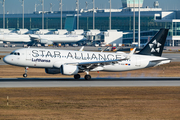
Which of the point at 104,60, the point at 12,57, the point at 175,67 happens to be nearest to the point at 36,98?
the point at 12,57

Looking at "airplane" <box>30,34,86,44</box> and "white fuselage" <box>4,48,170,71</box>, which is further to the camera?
"airplane" <box>30,34,86,44</box>

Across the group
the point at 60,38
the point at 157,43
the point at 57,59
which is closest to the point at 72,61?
the point at 57,59

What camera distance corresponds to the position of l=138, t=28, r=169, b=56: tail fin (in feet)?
171

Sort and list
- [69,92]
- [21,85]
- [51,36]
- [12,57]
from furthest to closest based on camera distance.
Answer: [51,36] < [12,57] < [21,85] < [69,92]

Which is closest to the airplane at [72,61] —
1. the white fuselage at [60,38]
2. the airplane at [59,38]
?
the airplane at [59,38]

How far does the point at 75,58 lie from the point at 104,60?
4510 millimetres

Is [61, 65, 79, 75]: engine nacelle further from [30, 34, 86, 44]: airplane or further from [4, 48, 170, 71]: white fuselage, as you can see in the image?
[30, 34, 86, 44]: airplane

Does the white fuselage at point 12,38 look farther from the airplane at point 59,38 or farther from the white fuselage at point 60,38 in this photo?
the white fuselage at point 60,38

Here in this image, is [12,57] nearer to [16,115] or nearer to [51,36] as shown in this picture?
[16,115]

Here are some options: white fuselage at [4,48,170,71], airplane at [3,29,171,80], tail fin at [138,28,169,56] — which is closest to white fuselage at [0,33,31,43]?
airplane at [3,29,171,80]

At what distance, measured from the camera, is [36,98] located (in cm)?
3400

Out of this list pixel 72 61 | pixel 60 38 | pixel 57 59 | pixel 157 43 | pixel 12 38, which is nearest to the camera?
pixel 57 59

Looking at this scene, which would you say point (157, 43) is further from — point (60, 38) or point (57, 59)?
point (60, 38)

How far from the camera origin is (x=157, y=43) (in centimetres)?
5200
